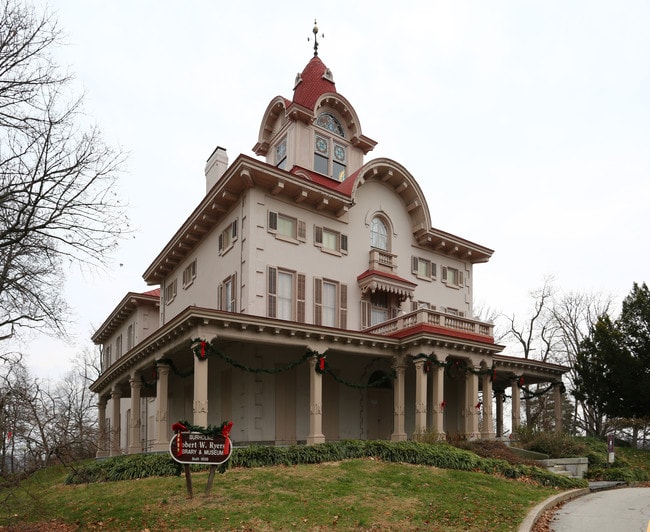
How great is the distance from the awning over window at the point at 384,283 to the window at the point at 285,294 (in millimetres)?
3079

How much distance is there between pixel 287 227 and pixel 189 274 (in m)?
7.86

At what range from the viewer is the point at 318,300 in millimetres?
24109

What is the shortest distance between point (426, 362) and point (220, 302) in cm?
891

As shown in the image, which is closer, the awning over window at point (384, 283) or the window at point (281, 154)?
the awning over window at point (384, 283)

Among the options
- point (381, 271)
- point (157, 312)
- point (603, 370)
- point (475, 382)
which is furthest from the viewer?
point (157, 312)

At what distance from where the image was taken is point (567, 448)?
22.3 metres

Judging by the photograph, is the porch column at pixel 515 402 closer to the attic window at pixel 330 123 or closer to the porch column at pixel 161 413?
the attic window at pixel 330 123

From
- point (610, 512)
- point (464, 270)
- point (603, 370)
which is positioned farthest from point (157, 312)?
point (610, 512)

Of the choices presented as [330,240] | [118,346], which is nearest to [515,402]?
[330,240]

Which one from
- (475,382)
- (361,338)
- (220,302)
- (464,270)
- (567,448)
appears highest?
(464,270)

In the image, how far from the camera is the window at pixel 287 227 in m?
23.4

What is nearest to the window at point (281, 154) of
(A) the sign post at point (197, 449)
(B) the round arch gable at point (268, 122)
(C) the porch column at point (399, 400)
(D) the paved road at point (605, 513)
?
(B) the round arch gable at point (268, 122)

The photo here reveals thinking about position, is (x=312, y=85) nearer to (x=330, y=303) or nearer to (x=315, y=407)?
(x=330, y=303)

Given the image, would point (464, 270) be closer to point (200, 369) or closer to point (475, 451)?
point (475, 451)
